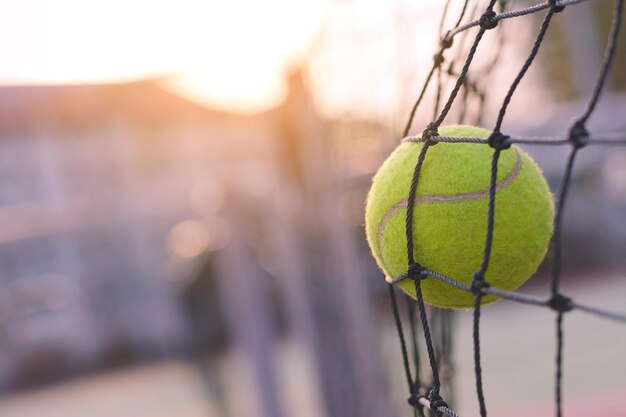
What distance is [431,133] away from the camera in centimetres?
97

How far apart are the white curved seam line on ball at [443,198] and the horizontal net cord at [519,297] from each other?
0.17ft

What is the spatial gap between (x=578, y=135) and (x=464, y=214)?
0.19 m

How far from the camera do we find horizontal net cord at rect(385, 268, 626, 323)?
78 cm

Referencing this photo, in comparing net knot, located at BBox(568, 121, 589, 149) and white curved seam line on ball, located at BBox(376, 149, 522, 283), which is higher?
net knot, located at BBox(568, 121, 589, 149)

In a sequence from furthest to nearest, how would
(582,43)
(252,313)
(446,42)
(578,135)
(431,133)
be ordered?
(582,43) < (252,313) < (446,42) < (431,133) < (578,135)

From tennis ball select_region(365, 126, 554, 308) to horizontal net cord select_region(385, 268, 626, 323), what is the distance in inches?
0.7

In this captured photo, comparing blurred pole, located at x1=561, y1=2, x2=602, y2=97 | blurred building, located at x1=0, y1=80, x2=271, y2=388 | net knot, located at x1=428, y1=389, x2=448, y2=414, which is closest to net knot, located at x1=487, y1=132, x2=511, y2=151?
net knot, located at x1=428, y1=389, x2=448, y2=414

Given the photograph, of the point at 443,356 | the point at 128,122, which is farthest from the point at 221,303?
the point at 443,356

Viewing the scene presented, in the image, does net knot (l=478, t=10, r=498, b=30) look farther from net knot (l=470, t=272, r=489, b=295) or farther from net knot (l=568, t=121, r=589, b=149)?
net knot (l=470, t=272, r=489, b=295)

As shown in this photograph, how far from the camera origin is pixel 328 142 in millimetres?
2855

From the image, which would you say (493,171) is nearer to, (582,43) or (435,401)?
(435,401)

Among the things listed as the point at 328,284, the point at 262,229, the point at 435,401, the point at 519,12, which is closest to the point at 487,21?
the point at 519,12

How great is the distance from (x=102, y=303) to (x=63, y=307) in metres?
0.45

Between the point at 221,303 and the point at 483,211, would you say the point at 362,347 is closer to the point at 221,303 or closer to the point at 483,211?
the point at 483,211
